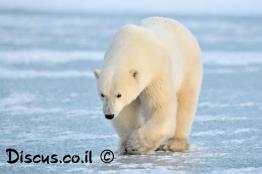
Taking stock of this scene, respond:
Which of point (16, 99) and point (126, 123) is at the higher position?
point (126, 123)

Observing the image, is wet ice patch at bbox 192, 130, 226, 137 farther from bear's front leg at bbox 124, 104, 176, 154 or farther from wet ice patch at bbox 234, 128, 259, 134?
bear's front leg at bbox 124, 104, 176, 154

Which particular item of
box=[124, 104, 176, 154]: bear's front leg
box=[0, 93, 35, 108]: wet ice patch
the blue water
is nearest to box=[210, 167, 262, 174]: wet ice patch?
the blue water

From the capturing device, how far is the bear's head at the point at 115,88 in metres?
4.16

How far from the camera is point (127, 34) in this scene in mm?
4578

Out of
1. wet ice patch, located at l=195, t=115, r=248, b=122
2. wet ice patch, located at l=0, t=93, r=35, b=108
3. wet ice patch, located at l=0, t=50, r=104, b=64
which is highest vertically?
wet ice patch, located at l=195, t=115, r=248, b=122

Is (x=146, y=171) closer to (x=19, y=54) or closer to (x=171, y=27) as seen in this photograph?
(x=171, y=27)

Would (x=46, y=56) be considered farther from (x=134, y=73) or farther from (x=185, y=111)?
(x=134, y=73)

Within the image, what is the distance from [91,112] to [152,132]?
7.82ft

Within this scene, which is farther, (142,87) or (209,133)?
(209,133)

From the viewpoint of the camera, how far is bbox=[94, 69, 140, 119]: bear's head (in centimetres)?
416

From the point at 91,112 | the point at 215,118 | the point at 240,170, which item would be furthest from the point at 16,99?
the point at 240,170

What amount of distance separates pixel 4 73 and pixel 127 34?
219 inches

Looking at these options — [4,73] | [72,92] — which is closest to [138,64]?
[72,92]

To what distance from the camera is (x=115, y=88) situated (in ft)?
13.8
